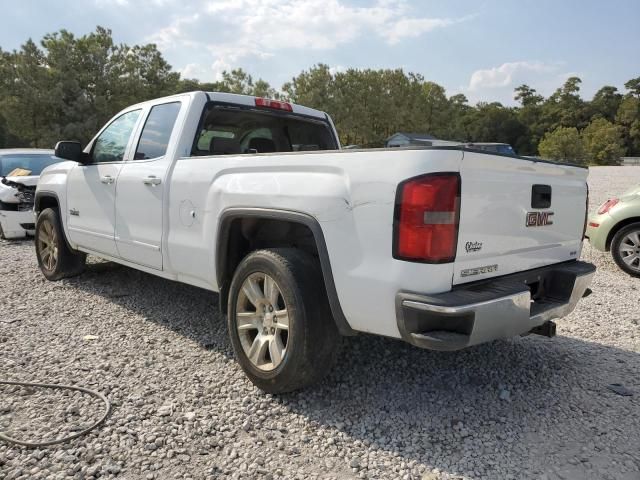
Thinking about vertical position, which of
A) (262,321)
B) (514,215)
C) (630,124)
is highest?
(630,124)

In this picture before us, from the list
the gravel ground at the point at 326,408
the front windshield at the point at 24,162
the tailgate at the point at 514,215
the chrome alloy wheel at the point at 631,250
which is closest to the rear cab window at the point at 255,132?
the gravel ground at the point at 326,408

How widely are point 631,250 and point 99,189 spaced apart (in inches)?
256

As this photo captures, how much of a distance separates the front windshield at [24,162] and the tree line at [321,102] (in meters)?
7.78

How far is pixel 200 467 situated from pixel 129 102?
1437 inches

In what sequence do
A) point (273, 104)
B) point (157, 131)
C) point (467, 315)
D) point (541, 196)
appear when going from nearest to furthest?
1. point (467, 315)
2. point (541, 196)
3. point (157, 131)
4. point (273, 104)

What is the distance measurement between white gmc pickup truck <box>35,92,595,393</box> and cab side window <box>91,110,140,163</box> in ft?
0.78

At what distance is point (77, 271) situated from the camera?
5.75 metres

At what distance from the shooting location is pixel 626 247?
652 centimetres

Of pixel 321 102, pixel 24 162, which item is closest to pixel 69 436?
pixel 24 162

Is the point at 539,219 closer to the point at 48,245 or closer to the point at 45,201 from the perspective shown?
the point at 48,245

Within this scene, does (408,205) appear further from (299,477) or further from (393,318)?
(299,477)

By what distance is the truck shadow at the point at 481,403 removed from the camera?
251cm

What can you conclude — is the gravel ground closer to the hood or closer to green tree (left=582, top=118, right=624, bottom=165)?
the hood

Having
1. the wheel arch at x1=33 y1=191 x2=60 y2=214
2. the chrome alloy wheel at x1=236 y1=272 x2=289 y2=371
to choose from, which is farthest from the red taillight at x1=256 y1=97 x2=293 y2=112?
the wheel arch at x1=33 y1=191 x2=60 y2=214
